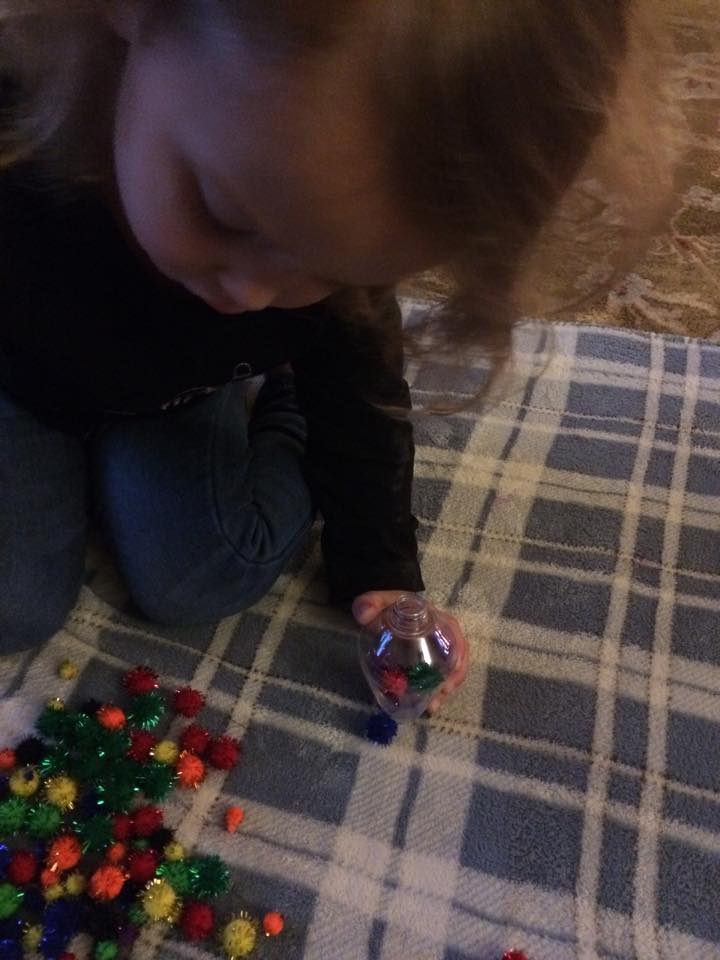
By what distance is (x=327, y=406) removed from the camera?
0.78 meters

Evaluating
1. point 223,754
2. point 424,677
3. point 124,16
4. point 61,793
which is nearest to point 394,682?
point 424,677

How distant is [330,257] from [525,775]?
0.39m

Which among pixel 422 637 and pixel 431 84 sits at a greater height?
pixel 431 84

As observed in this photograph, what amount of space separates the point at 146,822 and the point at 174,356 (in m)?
0.31

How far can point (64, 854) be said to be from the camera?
0.60m

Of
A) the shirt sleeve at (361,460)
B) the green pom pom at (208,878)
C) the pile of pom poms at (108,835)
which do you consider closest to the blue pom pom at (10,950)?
the pile of pom poms at (108,835)

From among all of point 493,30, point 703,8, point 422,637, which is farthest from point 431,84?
point 422,637

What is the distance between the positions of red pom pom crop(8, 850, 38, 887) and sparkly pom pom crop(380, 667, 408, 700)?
25 cm

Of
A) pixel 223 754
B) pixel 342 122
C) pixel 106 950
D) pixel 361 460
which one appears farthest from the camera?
pixel 361 460

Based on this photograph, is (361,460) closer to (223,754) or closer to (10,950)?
(223,754)

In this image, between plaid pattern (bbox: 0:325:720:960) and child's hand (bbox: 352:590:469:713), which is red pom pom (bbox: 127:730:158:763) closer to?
plaid pattern (bbox: 0:325:720:960)

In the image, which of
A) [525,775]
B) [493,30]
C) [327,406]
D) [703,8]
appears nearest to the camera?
[493,30]

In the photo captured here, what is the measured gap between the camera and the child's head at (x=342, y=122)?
0.39 metres

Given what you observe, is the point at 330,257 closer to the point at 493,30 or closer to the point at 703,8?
the point at 493,30
